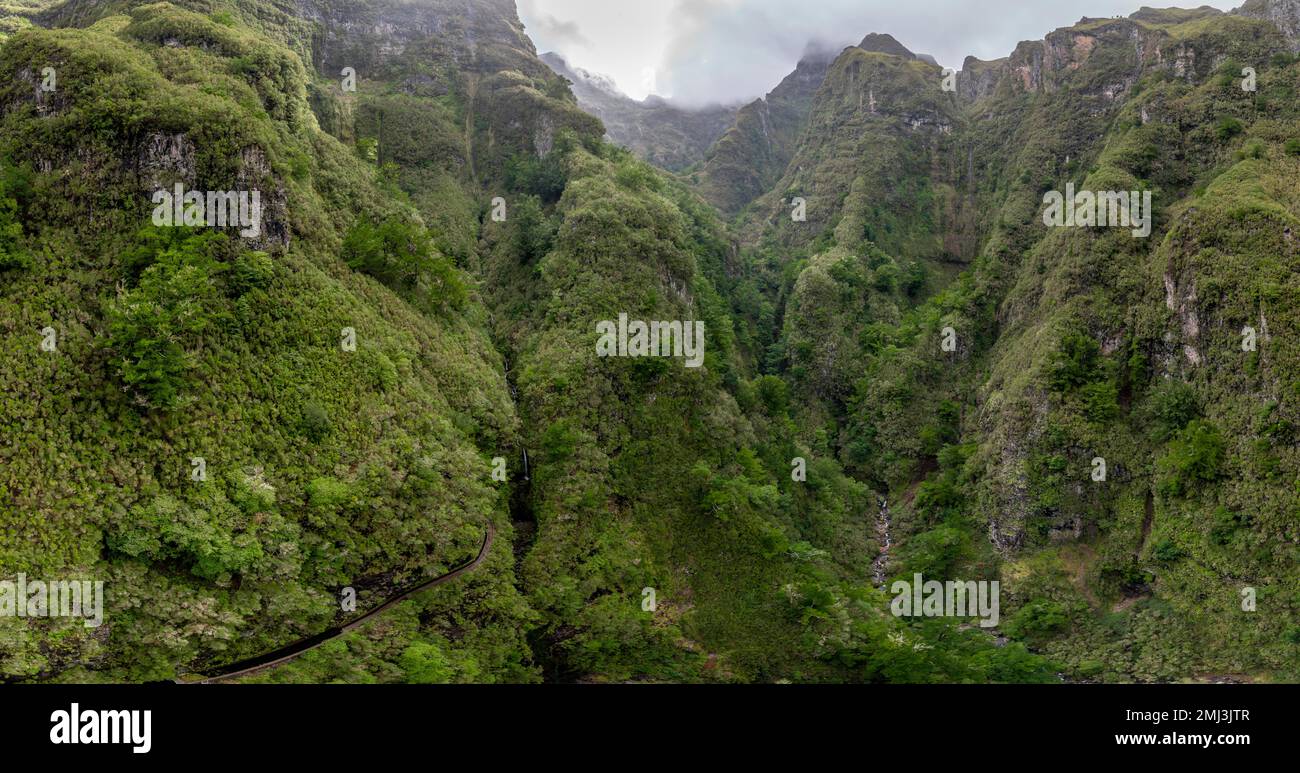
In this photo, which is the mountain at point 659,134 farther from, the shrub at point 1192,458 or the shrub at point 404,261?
the shrub at point 1192,458

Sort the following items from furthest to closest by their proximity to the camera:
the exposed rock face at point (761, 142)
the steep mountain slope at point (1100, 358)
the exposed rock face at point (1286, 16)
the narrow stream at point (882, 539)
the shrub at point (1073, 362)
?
the exposed rock face at point (761, 142), the exposed rock face at point (1286, 16), the shrub at point (1073, 362), the narrow stream at point (882, 539), the steep mountain slope at point (1100, 358)

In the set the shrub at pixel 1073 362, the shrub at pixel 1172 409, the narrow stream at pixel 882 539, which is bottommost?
the narrow stream at pixel 882 539

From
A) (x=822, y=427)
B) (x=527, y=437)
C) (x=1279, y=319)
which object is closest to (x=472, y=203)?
(x=527, y=437)

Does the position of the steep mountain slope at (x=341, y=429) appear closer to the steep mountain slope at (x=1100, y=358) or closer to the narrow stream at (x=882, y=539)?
the narrow stream at (x=882, y=539)

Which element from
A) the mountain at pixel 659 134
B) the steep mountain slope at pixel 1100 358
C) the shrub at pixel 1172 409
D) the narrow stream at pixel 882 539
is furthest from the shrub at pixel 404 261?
the mountain at pixel 659 134

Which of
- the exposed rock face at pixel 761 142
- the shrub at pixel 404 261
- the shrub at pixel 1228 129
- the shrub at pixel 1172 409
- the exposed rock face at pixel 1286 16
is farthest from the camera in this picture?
the exposed rock face at pixel 761 142

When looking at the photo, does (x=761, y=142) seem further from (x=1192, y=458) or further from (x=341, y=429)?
(x=341, y=429)

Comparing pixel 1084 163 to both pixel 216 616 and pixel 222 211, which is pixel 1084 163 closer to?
pixel 222 211

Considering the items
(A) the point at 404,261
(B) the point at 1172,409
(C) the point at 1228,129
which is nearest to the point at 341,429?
(A) the point at 404,261

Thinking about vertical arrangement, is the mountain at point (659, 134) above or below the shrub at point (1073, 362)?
above

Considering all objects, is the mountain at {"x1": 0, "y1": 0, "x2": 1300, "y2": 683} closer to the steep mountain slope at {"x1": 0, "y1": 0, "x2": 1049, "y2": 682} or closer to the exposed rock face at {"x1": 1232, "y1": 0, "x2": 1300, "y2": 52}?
the steep mountain slope at {"x1": 0, "y1": 0, "x2": 1049, "y2": 682}

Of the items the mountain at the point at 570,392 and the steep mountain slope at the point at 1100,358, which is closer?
the mountain at the point at 570,392
